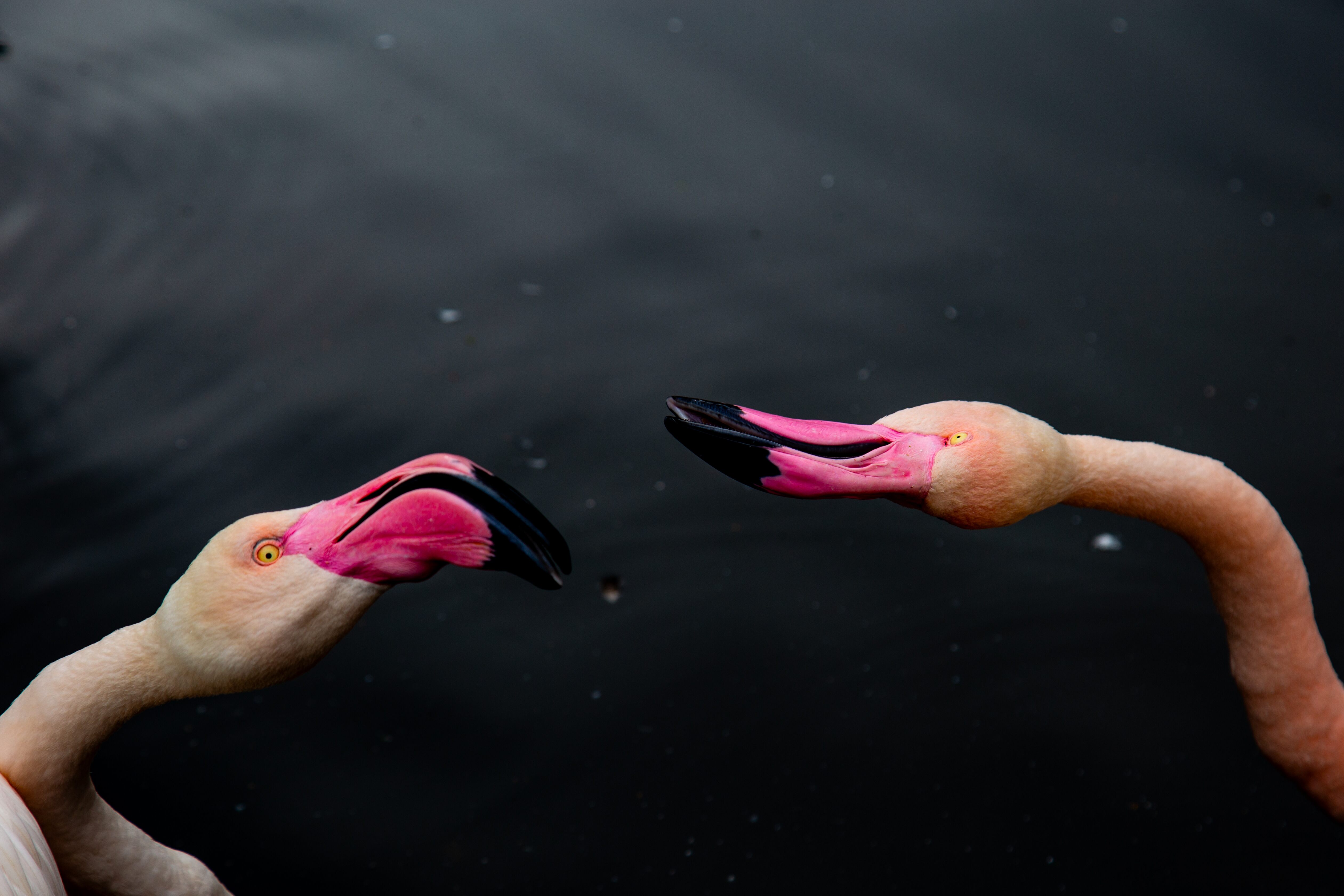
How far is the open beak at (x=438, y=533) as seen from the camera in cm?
106

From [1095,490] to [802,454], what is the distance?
38 centimetres

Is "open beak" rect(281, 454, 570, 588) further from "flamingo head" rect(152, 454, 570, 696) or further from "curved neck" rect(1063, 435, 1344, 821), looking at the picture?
"curved neck" rect(1063, 435, 1344, 821)

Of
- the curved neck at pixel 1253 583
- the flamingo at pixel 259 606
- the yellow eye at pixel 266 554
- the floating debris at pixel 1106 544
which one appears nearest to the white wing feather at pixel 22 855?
the flamingo at pixel 259 606

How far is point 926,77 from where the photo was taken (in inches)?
99.3

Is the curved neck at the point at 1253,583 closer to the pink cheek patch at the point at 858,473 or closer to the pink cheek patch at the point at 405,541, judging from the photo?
the pink cheek patch at the point at 858,473

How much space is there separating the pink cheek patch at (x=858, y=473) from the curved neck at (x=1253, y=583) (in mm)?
211

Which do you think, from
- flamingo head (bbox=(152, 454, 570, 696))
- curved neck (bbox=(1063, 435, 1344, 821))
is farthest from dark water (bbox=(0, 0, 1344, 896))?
flamingo head (bbox=(152, 454, 570, 696))

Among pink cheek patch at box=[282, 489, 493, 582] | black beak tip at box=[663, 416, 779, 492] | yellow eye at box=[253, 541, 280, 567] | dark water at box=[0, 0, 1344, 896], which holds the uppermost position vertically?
black beak tip at box=[663, 416, 779, 492]

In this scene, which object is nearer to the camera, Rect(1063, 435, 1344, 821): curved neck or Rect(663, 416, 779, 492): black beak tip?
Rect(663, 416, 779, 492): black beak tip

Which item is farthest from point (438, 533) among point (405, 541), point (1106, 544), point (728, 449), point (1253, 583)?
point (1106, 544)

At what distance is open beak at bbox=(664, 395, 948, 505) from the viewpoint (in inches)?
43.8

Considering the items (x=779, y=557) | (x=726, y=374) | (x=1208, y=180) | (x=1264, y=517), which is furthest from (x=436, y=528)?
(x=1208, y=180)

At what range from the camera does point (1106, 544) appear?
208 cm

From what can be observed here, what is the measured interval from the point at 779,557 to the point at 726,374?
421 millimetres
